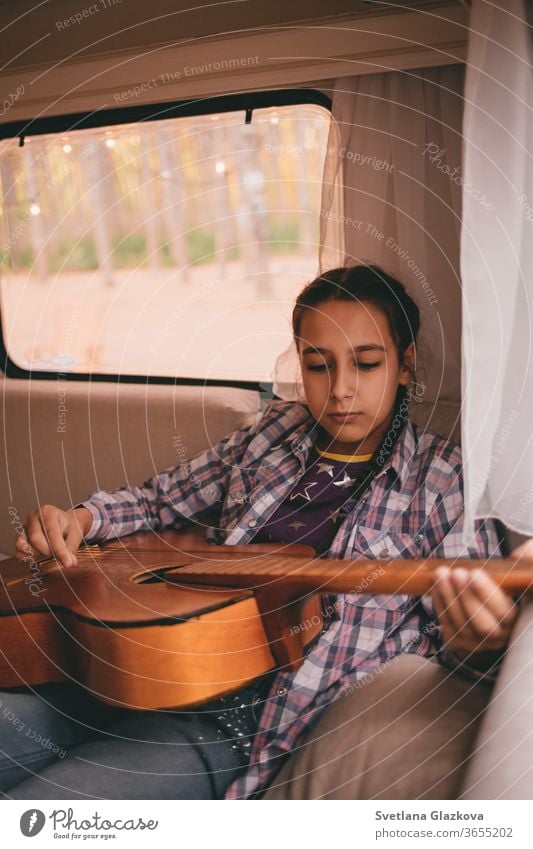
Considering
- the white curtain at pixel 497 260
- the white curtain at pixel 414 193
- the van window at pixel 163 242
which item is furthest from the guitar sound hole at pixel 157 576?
the van window at pixel 163 242

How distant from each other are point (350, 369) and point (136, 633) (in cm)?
50

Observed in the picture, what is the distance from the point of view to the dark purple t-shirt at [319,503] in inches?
44.9

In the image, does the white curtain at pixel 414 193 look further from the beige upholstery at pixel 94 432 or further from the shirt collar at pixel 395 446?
the beige upholstery at pixel 94 432

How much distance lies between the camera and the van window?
5.71 ft

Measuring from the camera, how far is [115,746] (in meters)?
0.92

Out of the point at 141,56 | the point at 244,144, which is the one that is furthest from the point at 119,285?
the point at 141,56

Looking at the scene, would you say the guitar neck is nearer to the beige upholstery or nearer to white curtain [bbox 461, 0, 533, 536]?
white curtain [bbox 461, 0, 533, 536]

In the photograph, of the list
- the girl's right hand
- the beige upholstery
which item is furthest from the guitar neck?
the beige upholstery

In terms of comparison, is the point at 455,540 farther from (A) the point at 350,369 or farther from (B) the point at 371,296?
(B) the point at 371,296

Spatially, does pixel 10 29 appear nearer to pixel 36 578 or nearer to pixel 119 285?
pixel 119 285

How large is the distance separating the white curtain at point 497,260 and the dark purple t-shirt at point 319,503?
251mm

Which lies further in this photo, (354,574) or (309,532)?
(309,532)

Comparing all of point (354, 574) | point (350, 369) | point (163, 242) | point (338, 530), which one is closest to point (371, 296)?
point (350, 369)
